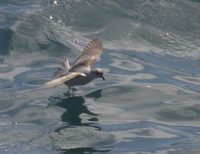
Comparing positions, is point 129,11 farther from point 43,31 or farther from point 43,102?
point 43,102

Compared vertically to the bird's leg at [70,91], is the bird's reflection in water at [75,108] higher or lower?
lower

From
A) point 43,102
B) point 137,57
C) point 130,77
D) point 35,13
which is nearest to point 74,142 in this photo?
point 43,102

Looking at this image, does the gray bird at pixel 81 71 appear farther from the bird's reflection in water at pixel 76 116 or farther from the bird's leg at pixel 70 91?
the bird's reflection in water at pixel 76 116

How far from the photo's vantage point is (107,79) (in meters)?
12.0

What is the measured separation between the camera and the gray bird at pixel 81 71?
414 inches

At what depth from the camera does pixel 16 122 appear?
10.4 m

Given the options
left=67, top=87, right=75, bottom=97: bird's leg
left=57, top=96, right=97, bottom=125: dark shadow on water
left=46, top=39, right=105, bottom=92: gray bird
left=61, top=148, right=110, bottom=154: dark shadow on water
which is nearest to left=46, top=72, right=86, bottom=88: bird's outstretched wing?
left=46, top=39, right=105, bottom=92: gray bird

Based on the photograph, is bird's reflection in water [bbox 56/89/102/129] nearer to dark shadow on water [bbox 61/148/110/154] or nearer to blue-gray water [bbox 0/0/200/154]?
blue-gray water [bbox 0/0/200/154]

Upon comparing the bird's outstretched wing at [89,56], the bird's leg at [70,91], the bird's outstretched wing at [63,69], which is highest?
the bird's outstretched wing at [89,56]

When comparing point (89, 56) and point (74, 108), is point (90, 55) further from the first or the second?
point (74, 108)

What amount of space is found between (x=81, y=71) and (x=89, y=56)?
25.2 inches

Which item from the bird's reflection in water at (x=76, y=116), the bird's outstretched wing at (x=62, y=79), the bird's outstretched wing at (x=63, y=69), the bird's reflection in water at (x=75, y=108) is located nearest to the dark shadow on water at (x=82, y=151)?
the bird's reflection in water at (x=76, y=116)

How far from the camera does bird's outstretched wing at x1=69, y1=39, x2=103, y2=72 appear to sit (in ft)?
36.9

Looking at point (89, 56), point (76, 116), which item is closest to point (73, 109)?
point (76, 116)
